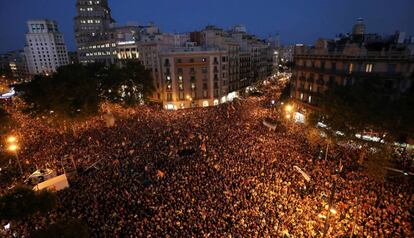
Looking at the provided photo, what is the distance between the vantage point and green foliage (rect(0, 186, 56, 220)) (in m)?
11.5

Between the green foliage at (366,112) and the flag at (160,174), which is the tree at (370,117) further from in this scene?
the flag at (160,174)

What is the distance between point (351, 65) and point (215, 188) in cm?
2545

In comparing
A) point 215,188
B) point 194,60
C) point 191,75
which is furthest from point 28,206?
point 194,60

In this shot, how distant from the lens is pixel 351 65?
30.4 metres

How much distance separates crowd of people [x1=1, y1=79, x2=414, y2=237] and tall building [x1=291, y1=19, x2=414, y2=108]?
34.0ft

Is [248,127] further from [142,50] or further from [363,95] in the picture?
[142,50]

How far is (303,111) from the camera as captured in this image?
39750 mm

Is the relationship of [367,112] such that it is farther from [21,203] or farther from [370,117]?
[21,203]

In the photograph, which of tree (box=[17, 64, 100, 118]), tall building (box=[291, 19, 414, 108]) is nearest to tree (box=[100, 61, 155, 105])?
tree (box=[17, 64, 100, 118])

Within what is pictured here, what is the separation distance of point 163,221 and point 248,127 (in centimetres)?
2116

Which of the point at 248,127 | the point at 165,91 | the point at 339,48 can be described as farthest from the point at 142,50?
the point at 339,48

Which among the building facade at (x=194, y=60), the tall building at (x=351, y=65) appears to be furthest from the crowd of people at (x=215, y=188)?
the building facade at (x=194, y=60)

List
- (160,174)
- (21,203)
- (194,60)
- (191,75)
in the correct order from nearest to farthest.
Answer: (21,203), (160,174), (194,60), (191,75)

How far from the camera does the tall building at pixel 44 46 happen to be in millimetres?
111537
